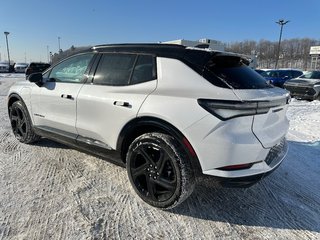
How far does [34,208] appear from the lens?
3.02 meters

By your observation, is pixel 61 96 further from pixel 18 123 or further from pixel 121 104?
pixel 18 123

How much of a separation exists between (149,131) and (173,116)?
45 centimetres

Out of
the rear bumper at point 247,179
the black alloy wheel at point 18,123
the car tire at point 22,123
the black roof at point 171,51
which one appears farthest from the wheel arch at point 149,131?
the black alloy wheel at point 18,123

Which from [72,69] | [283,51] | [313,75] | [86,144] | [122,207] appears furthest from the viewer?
[283,51]

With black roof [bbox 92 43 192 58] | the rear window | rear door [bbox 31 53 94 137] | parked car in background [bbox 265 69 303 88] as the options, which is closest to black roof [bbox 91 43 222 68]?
black roof [bbox 92 43 192 58]

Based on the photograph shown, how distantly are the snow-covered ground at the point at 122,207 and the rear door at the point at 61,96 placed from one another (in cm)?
58

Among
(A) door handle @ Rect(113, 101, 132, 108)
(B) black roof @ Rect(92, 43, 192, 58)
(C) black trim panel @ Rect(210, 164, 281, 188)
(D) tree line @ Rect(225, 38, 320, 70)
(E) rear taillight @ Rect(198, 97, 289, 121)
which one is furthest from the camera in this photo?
(D) tree line @ Rect(225, 38, 320, 70)

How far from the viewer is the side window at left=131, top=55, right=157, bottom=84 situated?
319 centimetres

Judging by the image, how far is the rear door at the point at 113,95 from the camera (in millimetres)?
3201

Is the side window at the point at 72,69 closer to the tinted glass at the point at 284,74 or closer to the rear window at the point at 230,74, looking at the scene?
the rear window at the point at 230,74

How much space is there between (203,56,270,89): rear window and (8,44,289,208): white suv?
11 millimetres

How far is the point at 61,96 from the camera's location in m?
4.05

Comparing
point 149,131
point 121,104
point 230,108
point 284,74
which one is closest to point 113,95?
point 121,104

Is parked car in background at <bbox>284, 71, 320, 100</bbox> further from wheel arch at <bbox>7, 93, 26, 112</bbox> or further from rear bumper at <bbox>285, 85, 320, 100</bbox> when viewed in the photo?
wheel arch at <bbox>7, 93, 26, 112</bbox>
